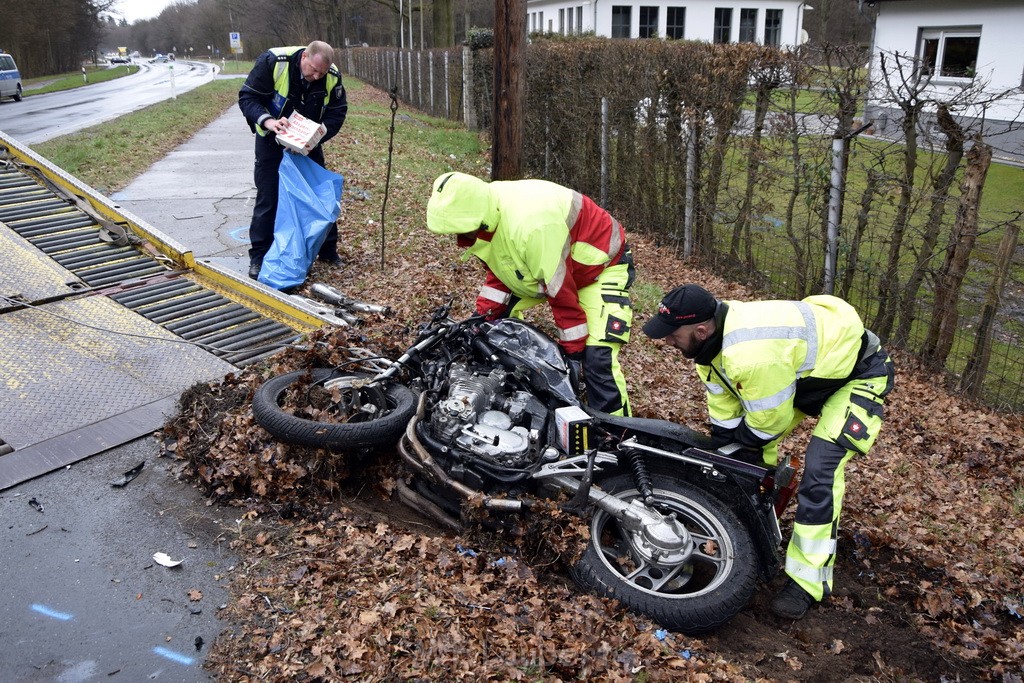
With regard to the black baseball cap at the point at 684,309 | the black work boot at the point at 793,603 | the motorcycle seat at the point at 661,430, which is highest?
the black baseball cap at the point at 684,309

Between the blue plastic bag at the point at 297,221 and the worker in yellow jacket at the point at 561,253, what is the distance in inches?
123

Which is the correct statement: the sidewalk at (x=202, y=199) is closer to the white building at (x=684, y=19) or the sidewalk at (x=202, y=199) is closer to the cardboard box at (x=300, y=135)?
the cardboard box at (x=300, y=135)

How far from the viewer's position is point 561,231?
174 inches

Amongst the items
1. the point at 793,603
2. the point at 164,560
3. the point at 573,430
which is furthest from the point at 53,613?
the point at 793,603

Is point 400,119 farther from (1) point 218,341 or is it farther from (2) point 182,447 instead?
(2) point 182,447

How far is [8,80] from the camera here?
28.3 m

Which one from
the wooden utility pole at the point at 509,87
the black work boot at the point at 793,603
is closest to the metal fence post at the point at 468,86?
the wooden utility pole at the point at 509,87

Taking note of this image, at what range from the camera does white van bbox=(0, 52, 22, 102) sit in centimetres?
2812

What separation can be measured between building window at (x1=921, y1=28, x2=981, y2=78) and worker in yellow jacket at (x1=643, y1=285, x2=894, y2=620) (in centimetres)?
2157

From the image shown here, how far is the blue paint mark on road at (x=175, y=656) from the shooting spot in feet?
10.5

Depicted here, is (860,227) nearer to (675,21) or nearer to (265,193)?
(265,193)

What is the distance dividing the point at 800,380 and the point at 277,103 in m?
5.79

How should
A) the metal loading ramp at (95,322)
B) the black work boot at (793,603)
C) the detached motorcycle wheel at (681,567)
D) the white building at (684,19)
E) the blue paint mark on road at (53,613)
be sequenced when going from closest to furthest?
the blue paint mark on road at (53,613) → the detached motorcycle wheel at (681,567) → the black work boot at (793,603) → the metal loading ramp at (95,322) → the white building at (684,19)

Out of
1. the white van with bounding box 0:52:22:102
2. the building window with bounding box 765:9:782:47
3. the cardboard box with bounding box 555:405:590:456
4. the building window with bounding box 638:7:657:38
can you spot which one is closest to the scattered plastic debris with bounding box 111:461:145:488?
the cardboard box with bounding box 555:405:590:456
